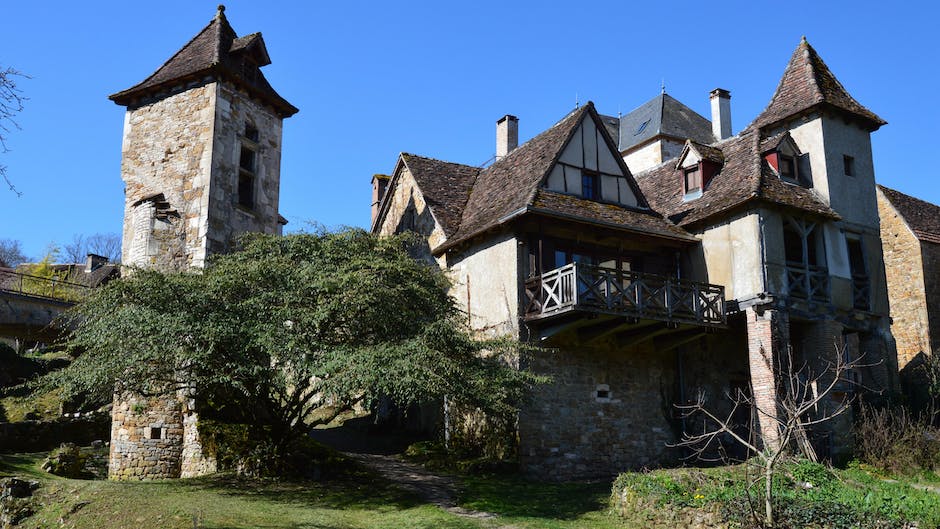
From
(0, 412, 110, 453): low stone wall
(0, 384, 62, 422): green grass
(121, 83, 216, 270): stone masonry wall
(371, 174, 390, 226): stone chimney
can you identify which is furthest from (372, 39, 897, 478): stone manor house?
(0, 384, 62, 422): green grass

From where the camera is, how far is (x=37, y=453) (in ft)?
74.7

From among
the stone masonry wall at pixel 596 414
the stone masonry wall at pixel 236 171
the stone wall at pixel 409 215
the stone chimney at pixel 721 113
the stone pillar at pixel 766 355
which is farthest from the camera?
the stone chimney at pixel 721 113

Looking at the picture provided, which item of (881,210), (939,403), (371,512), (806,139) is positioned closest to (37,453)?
(371,512)

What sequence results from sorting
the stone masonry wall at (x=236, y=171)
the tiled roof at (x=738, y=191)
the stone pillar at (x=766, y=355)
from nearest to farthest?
the stone pillar at (x=766, y=355) < the tiled roof at (x=738, y=191) < the stone masonry wall at (x=236, y=171)

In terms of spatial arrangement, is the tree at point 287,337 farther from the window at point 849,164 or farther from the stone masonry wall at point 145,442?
the window at point 849,164

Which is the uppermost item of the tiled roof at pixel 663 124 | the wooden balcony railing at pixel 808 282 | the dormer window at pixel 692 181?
the tiled roof at pixel 663 124

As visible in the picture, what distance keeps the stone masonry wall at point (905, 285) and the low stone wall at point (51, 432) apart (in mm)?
26245

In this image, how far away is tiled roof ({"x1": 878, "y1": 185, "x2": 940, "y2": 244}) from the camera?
98.7ft

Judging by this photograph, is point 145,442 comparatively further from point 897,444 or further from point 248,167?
point 897,444

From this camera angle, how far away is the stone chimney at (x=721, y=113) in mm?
32281

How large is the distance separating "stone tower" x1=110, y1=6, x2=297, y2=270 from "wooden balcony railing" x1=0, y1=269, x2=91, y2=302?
470 inches

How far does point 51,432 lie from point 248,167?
956 centimetres

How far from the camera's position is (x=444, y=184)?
1008 inches

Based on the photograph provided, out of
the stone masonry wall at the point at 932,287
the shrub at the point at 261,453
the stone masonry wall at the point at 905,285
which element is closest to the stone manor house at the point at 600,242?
the shrub at the point at 261,453
